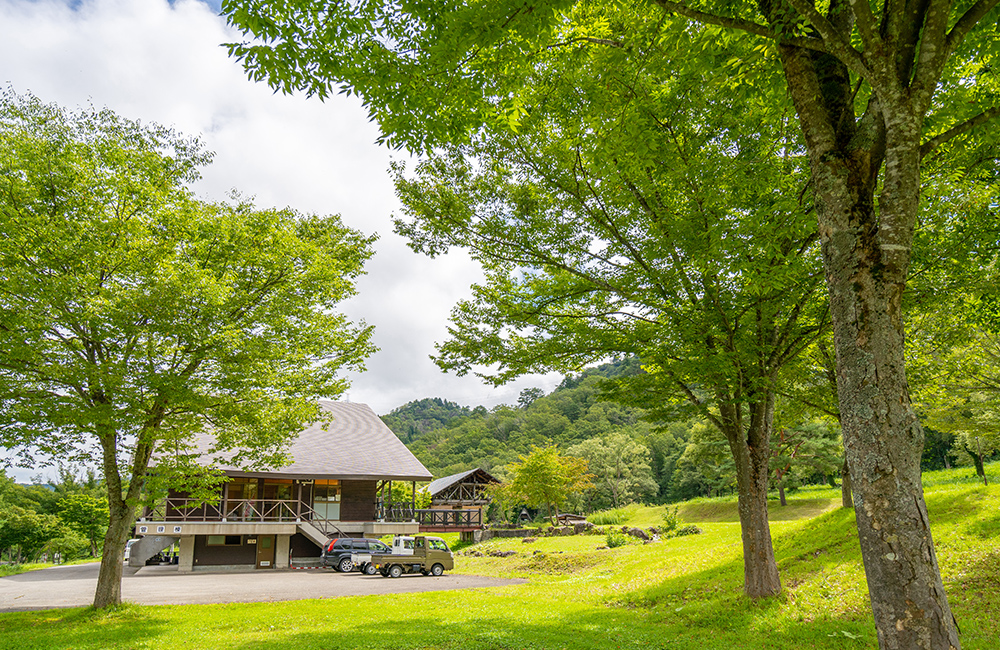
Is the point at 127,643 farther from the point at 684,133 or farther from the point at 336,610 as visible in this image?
the point at 684,133

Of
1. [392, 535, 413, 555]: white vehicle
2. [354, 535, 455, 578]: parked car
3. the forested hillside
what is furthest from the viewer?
the forested hillside

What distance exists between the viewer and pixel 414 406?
156250mm

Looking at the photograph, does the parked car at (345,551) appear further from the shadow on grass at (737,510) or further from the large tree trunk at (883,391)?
the large tree trunk at (883,391)

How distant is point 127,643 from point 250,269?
23.0 feet

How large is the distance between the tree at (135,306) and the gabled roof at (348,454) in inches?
495

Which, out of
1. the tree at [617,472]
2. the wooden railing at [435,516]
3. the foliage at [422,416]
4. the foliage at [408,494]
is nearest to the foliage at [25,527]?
the foliage at [408,494]

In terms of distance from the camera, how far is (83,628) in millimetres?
10016

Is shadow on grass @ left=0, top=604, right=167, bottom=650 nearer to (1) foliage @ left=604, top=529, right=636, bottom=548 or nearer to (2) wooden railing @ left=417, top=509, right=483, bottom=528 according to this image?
(1) foliage @ left=604, top=529, right=636, bottom=548

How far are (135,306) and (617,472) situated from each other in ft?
156

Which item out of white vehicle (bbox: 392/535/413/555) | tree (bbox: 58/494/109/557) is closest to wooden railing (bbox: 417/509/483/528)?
white vehicle (bbox: 392/535/413/555)

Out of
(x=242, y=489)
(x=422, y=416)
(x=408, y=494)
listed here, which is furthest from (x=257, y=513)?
(x=422, y=416)

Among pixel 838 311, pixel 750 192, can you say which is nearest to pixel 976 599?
pixel 750 192

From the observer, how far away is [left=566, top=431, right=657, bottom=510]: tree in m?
50.8

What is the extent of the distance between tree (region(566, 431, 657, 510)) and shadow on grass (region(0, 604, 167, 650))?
4254 centimetres
